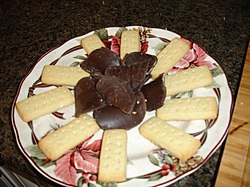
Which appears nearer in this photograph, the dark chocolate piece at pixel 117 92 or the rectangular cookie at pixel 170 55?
the dark chocolate piece at pixel 117 92

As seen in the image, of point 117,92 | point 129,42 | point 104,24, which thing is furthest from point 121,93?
point 104,24

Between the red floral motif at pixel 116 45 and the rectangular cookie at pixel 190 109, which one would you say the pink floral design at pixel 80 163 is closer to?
the rectangular cookie at pixel 190 109

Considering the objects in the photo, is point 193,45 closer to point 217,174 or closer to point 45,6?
point 217,174

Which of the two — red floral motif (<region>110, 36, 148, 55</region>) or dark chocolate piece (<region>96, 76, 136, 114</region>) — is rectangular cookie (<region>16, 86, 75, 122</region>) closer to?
dark chocolate piece (<region>96, 76, 136, 114</region>)

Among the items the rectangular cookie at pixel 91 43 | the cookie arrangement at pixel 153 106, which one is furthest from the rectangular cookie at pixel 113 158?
the rectangular cookie at pixel 91 43

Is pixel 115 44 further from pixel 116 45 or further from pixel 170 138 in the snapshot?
pixel 170 138

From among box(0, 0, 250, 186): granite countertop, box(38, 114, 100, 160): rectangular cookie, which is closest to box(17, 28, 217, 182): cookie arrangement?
box(38, 114, 100, 160): rectangular cookie
